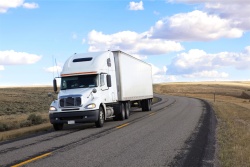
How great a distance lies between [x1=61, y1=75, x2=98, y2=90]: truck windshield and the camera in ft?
58.5

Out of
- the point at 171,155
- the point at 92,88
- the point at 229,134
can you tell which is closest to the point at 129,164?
the point at 171,155

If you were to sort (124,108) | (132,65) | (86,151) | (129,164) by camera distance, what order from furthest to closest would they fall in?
(132,65)
(124,108)
(86,151)
(129,164)

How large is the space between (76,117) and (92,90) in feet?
4.95

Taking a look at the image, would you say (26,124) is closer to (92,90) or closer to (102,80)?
(102,80)

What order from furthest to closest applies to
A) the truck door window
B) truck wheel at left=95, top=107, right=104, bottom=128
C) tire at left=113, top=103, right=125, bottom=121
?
1. tire at left=113, top=103, right=125, bottom=121
2. the truck door window
3. truck wheel at left=95, top=107, right=104, bottom=128

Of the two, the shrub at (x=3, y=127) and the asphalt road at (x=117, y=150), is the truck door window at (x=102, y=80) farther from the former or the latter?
the shrub at (x=3, y=127)

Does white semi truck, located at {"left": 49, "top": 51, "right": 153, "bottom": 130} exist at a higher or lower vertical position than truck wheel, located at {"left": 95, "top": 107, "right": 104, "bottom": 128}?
higher

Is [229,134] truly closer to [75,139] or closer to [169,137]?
[169,137]

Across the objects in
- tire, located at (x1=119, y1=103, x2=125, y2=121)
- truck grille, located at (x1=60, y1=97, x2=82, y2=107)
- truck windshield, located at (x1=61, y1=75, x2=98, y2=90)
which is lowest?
tire, located at (x1=119, y1=103, x2=125, y2=121)

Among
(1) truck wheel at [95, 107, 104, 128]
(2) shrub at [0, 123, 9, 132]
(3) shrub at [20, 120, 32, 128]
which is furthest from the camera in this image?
(3) shrub at [20, 120, 32, 128]

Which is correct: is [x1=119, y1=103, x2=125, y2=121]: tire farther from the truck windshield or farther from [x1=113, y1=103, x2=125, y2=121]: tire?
the truck windshield

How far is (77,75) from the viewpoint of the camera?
17844 mm

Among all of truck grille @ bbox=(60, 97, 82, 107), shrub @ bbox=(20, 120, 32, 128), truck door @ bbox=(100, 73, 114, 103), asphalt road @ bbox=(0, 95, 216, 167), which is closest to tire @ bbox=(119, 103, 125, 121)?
truck door @ bbox=(100, 73, 114, 103)

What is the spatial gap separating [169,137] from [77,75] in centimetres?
661
